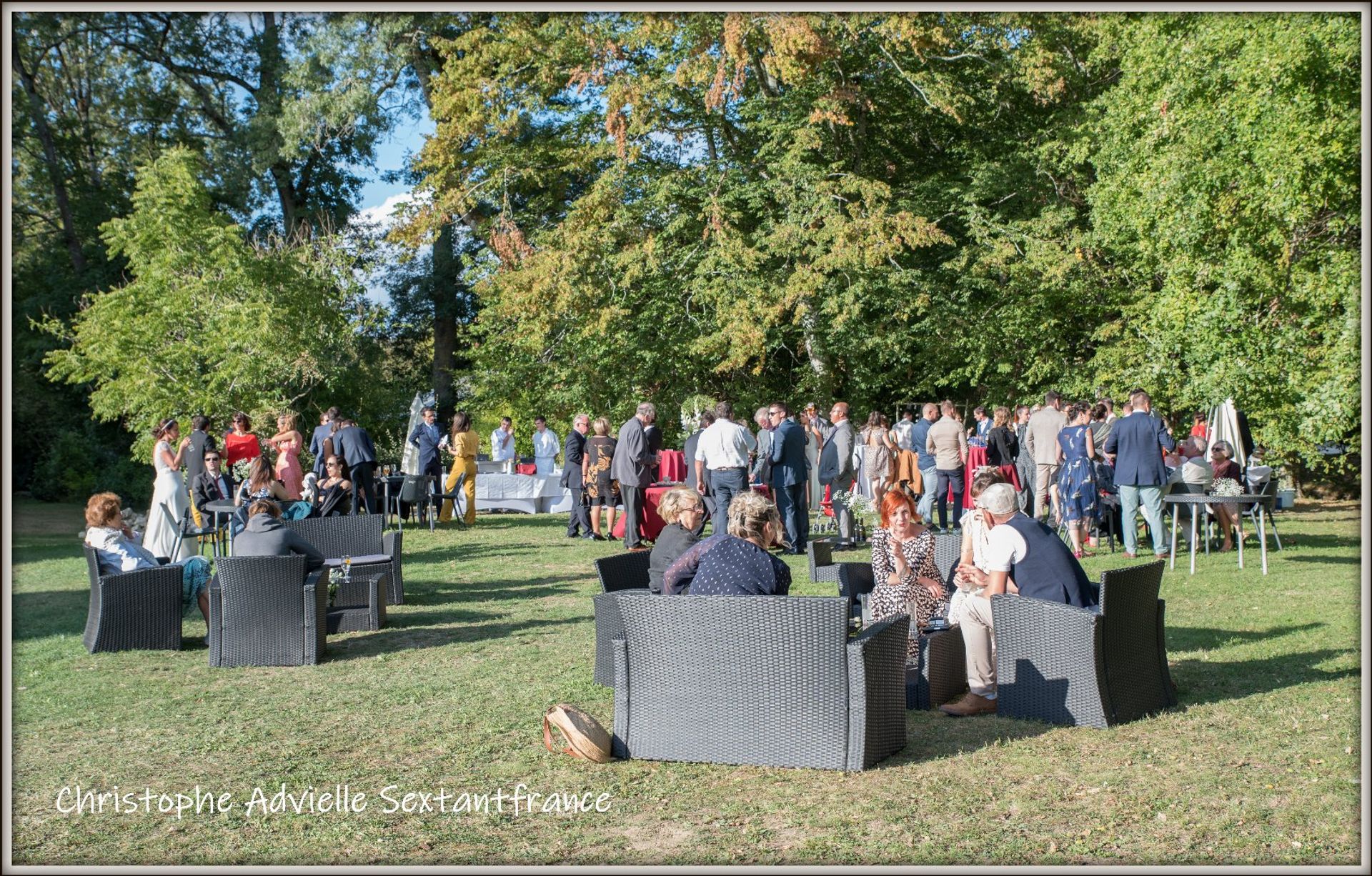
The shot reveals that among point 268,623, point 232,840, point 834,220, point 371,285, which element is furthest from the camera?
point 371,285

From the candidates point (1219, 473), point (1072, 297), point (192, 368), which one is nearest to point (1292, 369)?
point (1219, 473)

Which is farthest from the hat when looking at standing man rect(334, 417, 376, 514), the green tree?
the green tree

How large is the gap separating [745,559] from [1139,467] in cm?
731

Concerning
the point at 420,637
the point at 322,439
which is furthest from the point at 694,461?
the point at 420,637

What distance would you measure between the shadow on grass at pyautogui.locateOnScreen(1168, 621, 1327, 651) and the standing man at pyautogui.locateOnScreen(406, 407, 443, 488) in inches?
422

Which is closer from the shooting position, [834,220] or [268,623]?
[268,623]

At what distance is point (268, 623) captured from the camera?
7504mm

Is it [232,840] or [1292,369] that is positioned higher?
[1292,369]

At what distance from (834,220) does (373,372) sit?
12.2 m

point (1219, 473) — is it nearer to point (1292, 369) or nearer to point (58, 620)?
point (1292, 369)

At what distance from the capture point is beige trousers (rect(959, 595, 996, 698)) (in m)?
6.05

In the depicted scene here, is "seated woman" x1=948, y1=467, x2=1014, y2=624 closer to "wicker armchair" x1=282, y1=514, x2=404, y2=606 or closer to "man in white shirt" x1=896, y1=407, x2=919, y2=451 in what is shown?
"wicker armchair" x1=282, y1=514, x2=404, y2=606

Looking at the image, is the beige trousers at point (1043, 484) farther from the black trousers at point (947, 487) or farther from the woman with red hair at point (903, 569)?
the woman with red hair at point (903, 569)

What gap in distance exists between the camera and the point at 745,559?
5.52 meters
